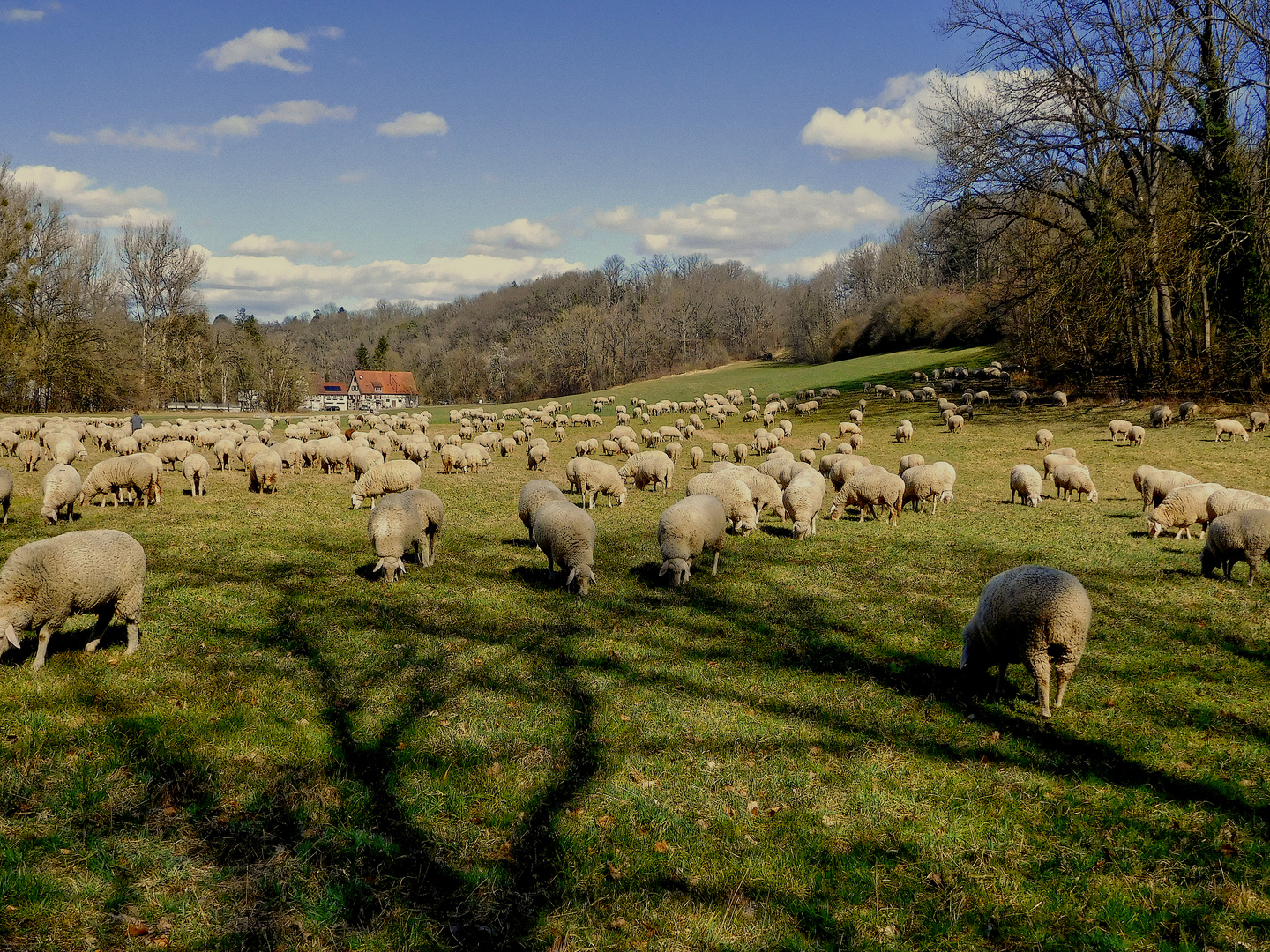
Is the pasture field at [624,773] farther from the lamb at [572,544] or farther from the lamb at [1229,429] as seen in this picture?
→ the lamb at [1229,429]

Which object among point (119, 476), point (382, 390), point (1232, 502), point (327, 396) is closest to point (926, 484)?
point (1232, 502)

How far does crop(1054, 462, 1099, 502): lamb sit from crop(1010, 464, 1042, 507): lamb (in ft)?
3.71

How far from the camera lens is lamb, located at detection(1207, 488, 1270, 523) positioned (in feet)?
47.9

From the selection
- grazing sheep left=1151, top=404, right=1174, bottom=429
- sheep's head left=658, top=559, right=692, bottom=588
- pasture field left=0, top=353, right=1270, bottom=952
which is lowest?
pasture field left=0, top=353, right=1270, bottom=952

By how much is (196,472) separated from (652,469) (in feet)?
46.0

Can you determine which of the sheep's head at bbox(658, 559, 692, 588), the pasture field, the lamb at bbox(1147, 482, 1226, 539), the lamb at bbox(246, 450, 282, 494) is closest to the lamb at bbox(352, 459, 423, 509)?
the lamb at bbox(246, 450, 282, 494)

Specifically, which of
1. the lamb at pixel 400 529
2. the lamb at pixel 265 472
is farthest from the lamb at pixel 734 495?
the lamb at pixel 265 472

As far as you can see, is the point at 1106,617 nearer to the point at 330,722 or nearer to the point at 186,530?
the point at 330,722

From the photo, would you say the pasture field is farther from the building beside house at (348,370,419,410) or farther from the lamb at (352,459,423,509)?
the building beside house at (348,370,419,410)

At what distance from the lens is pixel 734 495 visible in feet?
54.3

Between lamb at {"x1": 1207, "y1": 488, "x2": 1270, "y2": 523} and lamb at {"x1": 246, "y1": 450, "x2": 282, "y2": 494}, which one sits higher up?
lamb at {"x1": 246, "y1": 450, "x2": 282, "y2": 494}

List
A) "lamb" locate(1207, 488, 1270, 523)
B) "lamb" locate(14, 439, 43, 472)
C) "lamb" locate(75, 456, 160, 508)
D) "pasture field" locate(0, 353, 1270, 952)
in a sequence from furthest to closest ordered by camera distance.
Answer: "lamb" locate(14, 439, 43, 472) < "lamb" locate(75, 456, 160, 508) < "lamb" locate(1207, 488, 1270, 523) < "pasture field" locate(0, 353, 1270, 952)

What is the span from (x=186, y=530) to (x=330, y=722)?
35.8 feet

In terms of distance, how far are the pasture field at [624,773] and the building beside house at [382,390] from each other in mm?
104128
